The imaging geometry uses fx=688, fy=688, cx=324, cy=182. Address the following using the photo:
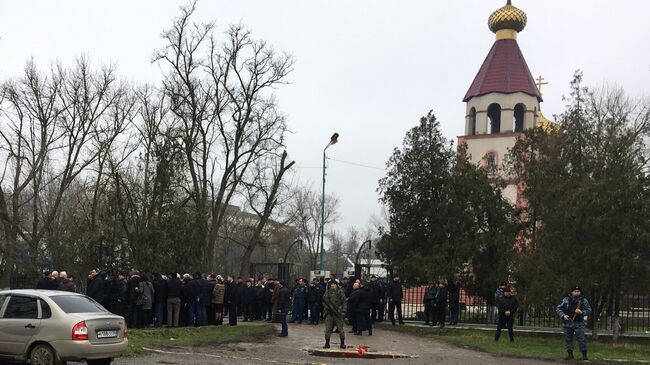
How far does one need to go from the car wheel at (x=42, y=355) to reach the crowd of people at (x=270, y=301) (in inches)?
268

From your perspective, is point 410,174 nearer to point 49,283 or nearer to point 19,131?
point 49,283

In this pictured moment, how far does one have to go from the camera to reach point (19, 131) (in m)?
35.0

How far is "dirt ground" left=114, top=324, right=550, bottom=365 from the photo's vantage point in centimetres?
1468

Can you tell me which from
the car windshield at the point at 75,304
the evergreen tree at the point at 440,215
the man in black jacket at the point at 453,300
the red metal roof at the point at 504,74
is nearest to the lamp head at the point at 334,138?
the evergreen tree at the point at 440,215

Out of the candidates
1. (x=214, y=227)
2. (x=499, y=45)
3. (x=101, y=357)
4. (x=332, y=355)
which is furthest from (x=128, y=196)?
(x=499, y=45)

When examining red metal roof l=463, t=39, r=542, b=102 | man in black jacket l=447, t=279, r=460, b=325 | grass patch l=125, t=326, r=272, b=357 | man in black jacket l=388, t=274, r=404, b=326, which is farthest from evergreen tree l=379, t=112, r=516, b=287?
red metal roof l=463, t=39, r=542, b=102

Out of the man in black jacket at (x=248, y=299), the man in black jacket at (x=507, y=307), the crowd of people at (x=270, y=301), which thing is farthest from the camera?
the man in black jacket at (x=248, y=299)

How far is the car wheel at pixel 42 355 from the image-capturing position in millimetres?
11663

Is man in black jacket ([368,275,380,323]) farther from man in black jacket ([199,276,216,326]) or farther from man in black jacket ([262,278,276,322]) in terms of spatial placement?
man in black jacket ([199,276,216,326])

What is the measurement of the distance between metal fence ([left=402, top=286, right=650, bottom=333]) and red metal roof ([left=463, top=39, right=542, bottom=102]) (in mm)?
29206

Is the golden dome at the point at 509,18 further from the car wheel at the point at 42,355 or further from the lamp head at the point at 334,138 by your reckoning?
the car wheel at the point at 42,355

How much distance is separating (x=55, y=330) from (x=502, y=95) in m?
48.2

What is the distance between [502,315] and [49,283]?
1262 cm

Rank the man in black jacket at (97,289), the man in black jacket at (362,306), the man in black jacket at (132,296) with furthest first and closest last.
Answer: the man in black jacket at (362,306)
the man in black jacket at (132,296)
the man in black jacket at (97,289)
